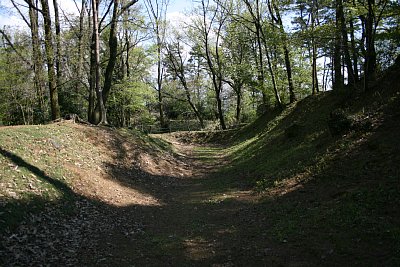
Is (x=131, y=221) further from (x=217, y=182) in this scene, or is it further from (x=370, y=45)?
(x=370, y=45)

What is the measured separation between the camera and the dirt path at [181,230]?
602 centimetres

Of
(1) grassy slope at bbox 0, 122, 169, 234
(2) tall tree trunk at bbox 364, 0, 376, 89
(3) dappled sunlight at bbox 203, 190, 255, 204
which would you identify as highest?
(2) tall tree trunk at bbox 364, 0, 376, 89

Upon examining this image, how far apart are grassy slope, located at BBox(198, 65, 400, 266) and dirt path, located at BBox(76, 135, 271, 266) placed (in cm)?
68

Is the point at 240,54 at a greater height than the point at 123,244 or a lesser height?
greater

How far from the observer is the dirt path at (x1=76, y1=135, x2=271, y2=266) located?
6.02 metres

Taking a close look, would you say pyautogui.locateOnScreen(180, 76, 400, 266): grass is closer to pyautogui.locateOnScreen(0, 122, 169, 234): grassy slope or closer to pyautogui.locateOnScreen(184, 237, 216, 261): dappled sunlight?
pyautogui.locateOnScreen(184, 237, 216, 261): dappled sunlight

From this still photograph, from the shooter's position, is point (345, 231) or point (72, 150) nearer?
point (345, 231)

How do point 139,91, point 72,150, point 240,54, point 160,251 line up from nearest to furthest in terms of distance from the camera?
point 160,251, point 72,150, point 139,91, point 240,54

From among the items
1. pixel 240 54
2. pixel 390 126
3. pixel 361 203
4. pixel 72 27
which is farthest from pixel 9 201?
pixel 240 54

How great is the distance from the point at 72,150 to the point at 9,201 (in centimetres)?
512

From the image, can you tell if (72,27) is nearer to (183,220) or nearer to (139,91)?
(139,91)

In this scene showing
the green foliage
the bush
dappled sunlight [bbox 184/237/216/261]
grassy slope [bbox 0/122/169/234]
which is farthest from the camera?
the green foliage

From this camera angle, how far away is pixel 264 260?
563cm

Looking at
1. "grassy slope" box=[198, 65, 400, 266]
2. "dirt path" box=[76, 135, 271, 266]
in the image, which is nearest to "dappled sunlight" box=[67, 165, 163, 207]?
"dirt path" box=[76, 135, 271, 266]
